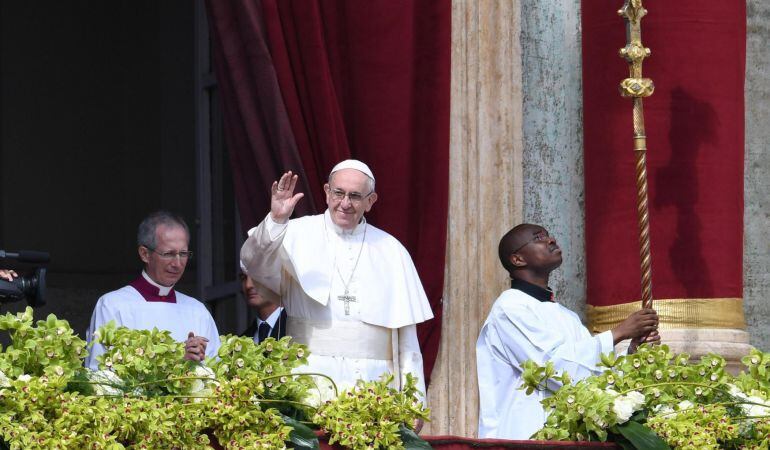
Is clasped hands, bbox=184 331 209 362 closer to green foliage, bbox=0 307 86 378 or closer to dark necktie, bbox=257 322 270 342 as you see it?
dark necktie, bbox=257 322 270 342

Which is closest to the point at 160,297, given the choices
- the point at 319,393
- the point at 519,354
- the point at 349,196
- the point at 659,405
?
the point at 349,196

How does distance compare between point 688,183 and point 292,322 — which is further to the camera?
point 688,183

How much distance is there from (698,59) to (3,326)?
4196mm

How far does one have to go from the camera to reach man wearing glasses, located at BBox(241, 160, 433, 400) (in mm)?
5984

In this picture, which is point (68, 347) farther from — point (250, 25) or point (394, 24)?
point (394, 24)

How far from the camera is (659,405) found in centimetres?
472

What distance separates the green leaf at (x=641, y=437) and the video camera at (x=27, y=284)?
1620 millimetres

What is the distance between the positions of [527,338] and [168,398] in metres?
2.45

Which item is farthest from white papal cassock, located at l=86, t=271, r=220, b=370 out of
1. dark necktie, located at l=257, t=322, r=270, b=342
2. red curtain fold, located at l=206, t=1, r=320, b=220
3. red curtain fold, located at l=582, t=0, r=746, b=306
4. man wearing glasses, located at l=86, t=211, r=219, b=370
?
red curtain fold, located at l=582, t=0, r=746, b=306

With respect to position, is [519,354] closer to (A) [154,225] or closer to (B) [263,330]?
(B) [263,330]

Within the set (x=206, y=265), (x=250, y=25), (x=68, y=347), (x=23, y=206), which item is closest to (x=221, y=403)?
(x=68, y=347)

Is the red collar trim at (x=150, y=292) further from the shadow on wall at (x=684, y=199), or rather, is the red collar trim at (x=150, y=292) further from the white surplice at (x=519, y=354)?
the shadow on wall at (x=684, y=199)

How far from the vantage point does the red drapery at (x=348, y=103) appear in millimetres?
6539

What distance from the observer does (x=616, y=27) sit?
287 inches
